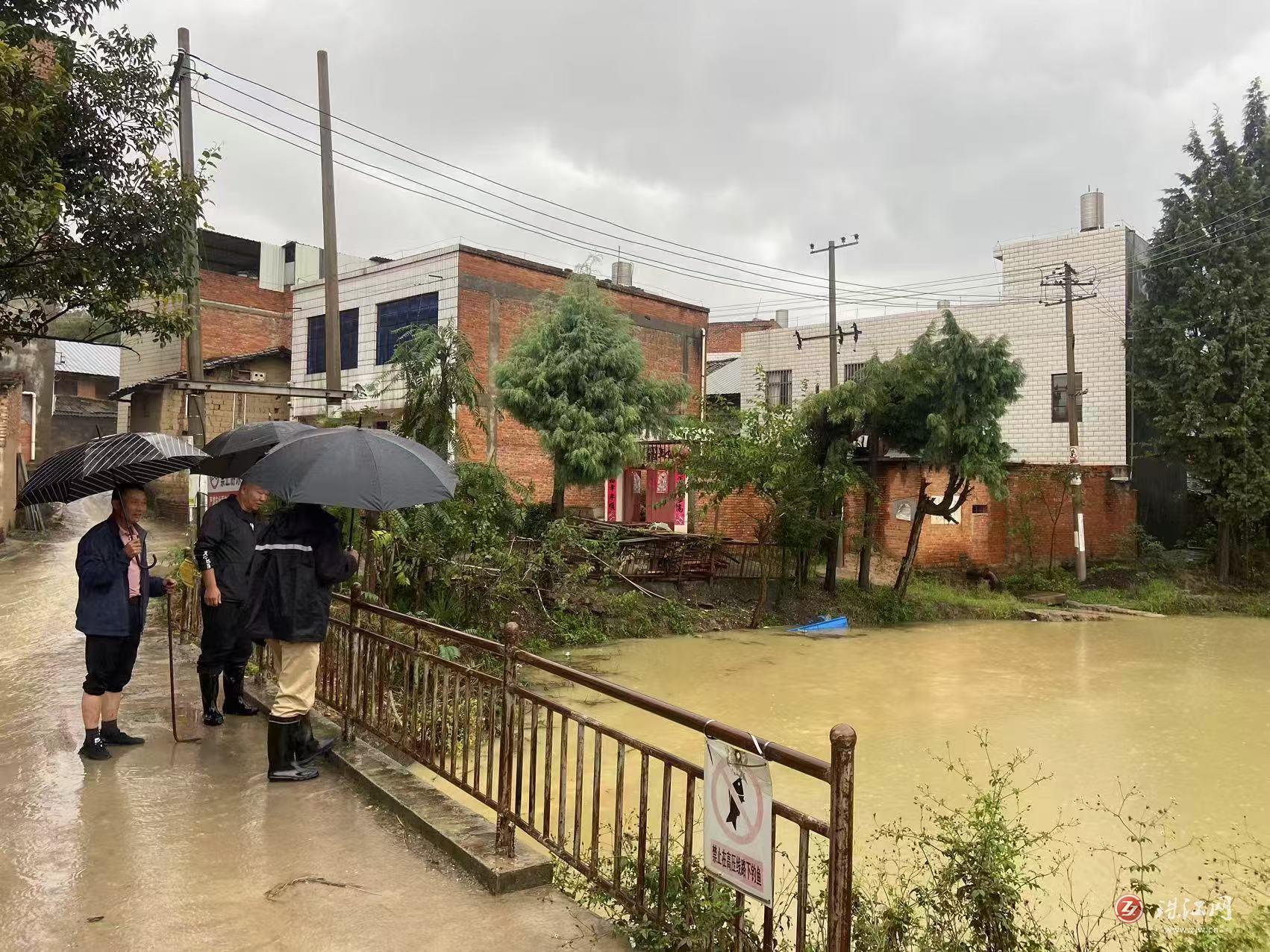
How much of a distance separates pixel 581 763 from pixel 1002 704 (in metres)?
9.45

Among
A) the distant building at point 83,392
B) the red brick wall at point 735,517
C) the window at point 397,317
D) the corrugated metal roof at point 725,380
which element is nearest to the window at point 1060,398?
the red brick wall at point 735,517

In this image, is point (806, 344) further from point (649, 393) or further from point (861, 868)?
point (861, 868)

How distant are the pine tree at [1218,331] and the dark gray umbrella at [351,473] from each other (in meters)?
22.2

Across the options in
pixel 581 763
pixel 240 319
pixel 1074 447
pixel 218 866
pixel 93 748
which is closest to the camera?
pixel 581 763

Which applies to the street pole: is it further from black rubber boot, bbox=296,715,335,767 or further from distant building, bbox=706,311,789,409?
black rubber boot, bbox=296,715,335,767

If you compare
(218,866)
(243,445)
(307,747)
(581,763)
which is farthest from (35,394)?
(581,763)

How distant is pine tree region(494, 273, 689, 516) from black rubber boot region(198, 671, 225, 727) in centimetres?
A: 1041

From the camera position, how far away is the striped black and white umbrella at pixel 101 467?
15.8 feet

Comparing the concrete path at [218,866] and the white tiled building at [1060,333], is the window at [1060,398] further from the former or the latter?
the concrete path at [218,866]

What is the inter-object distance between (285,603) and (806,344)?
2547cm

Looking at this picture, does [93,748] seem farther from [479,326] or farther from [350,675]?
[479,326]

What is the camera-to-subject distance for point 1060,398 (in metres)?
24.1

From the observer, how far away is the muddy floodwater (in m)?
7.53

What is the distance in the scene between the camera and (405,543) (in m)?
11.3
